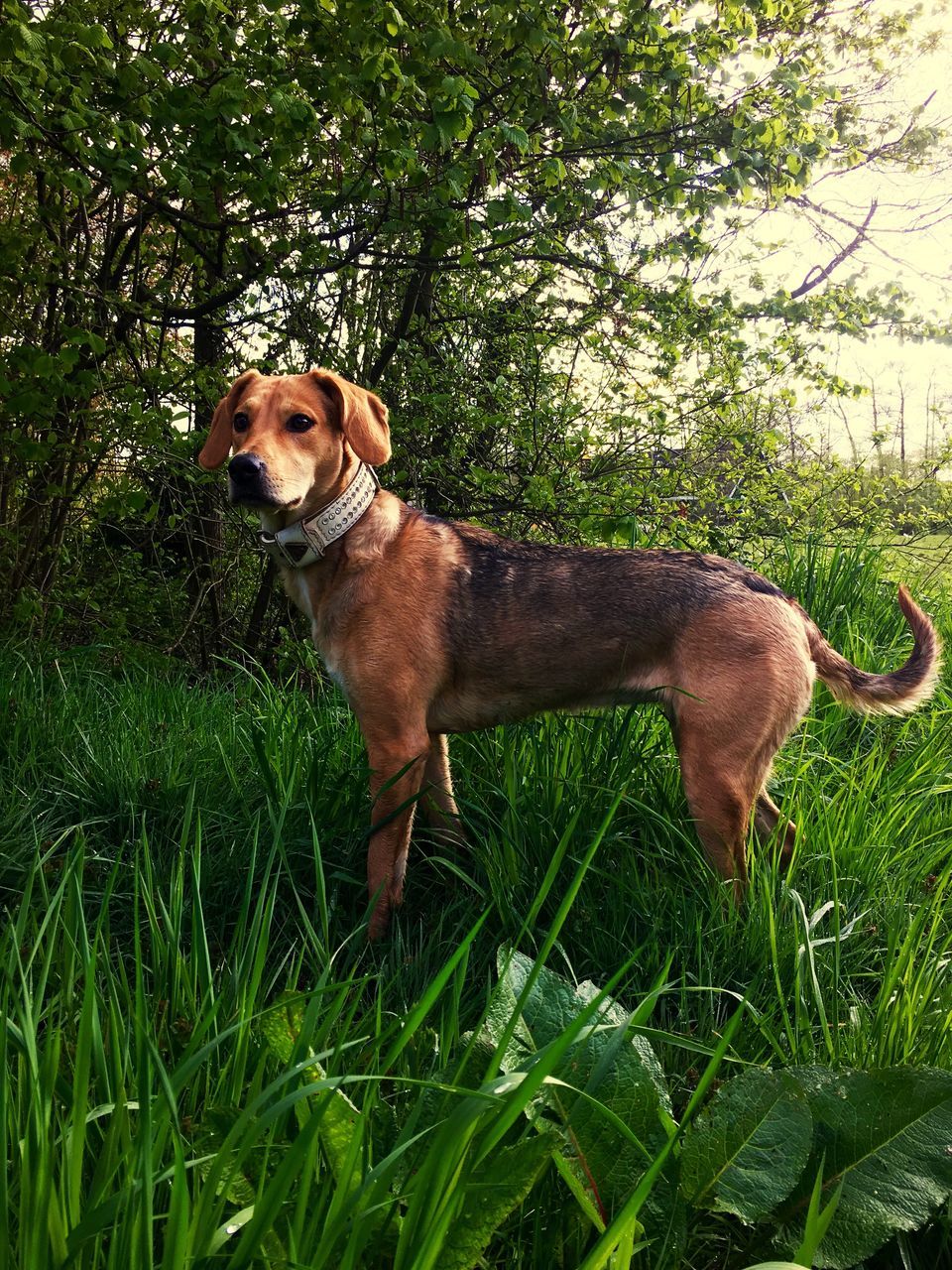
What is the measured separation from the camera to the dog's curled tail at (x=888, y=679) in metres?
3.21

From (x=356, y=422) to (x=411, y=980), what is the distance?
1.86 meters

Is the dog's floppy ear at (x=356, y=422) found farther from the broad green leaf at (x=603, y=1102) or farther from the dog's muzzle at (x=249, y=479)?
the broad green leaf at (x=603, y=1102)

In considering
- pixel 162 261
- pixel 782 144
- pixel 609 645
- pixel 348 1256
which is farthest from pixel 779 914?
pixel 162 261

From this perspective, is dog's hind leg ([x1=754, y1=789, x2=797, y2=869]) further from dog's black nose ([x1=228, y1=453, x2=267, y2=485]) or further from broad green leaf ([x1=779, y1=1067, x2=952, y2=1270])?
dog's black nose ([x1=228, y1=453, x2=267, y2=485])

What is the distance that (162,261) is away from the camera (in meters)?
5.99

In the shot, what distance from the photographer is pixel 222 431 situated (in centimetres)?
354

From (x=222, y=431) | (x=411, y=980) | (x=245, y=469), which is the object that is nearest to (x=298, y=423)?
(x=245, y=469)

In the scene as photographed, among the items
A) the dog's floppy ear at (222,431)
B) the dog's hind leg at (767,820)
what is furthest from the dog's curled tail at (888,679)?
the dog's floppy ear at (222,431)

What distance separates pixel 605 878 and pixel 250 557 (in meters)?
4.49

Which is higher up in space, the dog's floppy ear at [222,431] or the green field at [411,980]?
the dog's floppy ear at [222,431]

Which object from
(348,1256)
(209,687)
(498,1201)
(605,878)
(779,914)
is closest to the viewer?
(348,1256)

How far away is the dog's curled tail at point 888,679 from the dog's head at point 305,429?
5.52ft

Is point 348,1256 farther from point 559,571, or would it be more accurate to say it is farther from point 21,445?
point 21,445

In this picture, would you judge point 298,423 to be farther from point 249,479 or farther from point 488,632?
point 488,632
